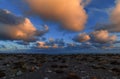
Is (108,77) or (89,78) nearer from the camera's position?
(89,78)

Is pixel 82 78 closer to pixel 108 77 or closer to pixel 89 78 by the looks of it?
pixel 89 78

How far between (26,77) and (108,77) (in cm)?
1183

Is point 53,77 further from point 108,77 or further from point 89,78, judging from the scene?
point 108,77

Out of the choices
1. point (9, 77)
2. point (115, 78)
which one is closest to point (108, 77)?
point (115, 78)

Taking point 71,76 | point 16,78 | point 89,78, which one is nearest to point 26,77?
point 16,78

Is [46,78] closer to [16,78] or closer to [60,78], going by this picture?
[60,78]

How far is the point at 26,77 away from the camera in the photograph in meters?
34.8

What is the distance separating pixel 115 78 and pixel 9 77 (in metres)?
14.7

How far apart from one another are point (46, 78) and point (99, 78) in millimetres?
7439

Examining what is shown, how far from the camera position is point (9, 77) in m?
34.4

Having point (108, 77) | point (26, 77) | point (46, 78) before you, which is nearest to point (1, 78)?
point (26, 77)

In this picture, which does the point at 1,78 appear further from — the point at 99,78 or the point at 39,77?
the point at 99,78

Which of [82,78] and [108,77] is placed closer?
[82,78]

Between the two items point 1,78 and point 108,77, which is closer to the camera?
point 1,78
